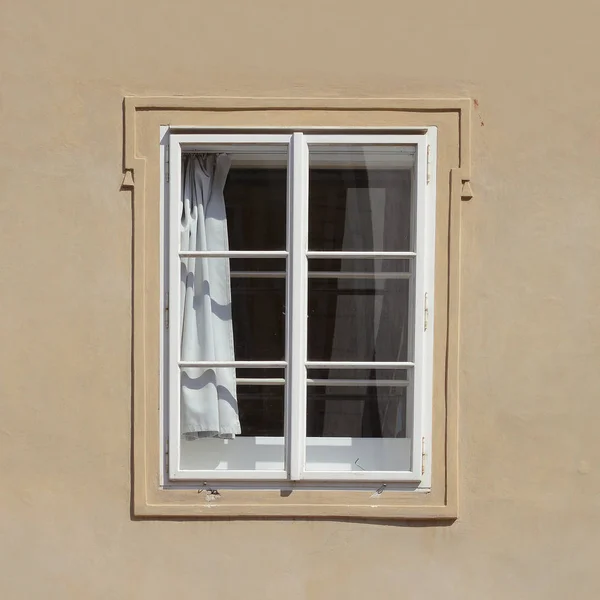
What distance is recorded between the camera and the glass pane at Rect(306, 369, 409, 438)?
327 cm

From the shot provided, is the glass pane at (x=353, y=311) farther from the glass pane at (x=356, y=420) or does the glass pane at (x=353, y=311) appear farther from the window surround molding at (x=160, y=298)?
the window surround molding at (x=160, y=298)

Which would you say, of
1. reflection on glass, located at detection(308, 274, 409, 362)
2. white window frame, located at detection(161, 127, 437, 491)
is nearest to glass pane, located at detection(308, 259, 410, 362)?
reflection on glass, located at detection(308, 274, 409, 362)

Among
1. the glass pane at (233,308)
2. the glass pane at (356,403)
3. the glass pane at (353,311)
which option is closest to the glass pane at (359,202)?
the glass pane at (353,311)

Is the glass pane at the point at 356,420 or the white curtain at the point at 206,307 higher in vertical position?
the white curtain at the point at 206,307

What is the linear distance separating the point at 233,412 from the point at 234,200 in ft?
2.81

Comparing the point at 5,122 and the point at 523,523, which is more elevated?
the point at 5,122

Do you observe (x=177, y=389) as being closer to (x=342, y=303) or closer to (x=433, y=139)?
(x=342, y=303)

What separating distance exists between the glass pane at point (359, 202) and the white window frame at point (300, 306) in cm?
10

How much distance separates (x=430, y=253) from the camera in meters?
3.15

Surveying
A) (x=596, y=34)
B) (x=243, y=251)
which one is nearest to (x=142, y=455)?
(x=243, y=251)

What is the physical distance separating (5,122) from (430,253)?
1725 mm

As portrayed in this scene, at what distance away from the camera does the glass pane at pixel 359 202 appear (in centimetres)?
325

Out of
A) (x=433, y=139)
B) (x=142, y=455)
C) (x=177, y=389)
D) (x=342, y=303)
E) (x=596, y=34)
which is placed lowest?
(x=142, y=455)

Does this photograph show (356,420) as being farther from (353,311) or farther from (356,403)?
(353,311)
